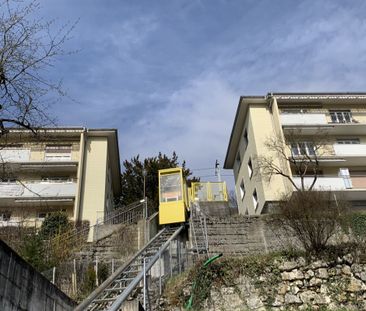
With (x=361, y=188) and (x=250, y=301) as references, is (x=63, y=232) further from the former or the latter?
(x=361, y=188)

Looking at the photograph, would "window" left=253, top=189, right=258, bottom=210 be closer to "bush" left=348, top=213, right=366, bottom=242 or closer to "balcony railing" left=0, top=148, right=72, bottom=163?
"bush" left=348, top=213, right=366, bottom=242

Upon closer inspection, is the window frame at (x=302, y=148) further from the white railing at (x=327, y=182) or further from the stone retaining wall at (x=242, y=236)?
the stone retaining wall at (x=242, y=236)

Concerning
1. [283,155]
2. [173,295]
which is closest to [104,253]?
[173,295]

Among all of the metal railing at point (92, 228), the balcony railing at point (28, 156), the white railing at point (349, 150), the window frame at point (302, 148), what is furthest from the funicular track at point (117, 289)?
the white railing at point (349, 150)

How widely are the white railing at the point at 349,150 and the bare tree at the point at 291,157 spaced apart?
82 cm

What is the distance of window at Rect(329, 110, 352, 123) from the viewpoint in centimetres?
2865

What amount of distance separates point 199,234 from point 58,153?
50.6ft

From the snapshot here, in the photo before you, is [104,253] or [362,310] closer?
[362,310]

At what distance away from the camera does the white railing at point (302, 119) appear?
89.4 ft

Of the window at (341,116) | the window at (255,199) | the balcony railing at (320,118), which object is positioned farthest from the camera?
the window at (341,116)

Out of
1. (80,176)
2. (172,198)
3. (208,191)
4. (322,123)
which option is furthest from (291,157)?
(80,176)

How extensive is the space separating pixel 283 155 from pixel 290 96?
4943mm

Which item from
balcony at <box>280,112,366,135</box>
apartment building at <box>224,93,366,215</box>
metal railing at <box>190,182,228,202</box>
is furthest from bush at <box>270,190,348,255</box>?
balcony at <box>280,112,366,135</box>

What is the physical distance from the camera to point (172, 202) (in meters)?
19.9
